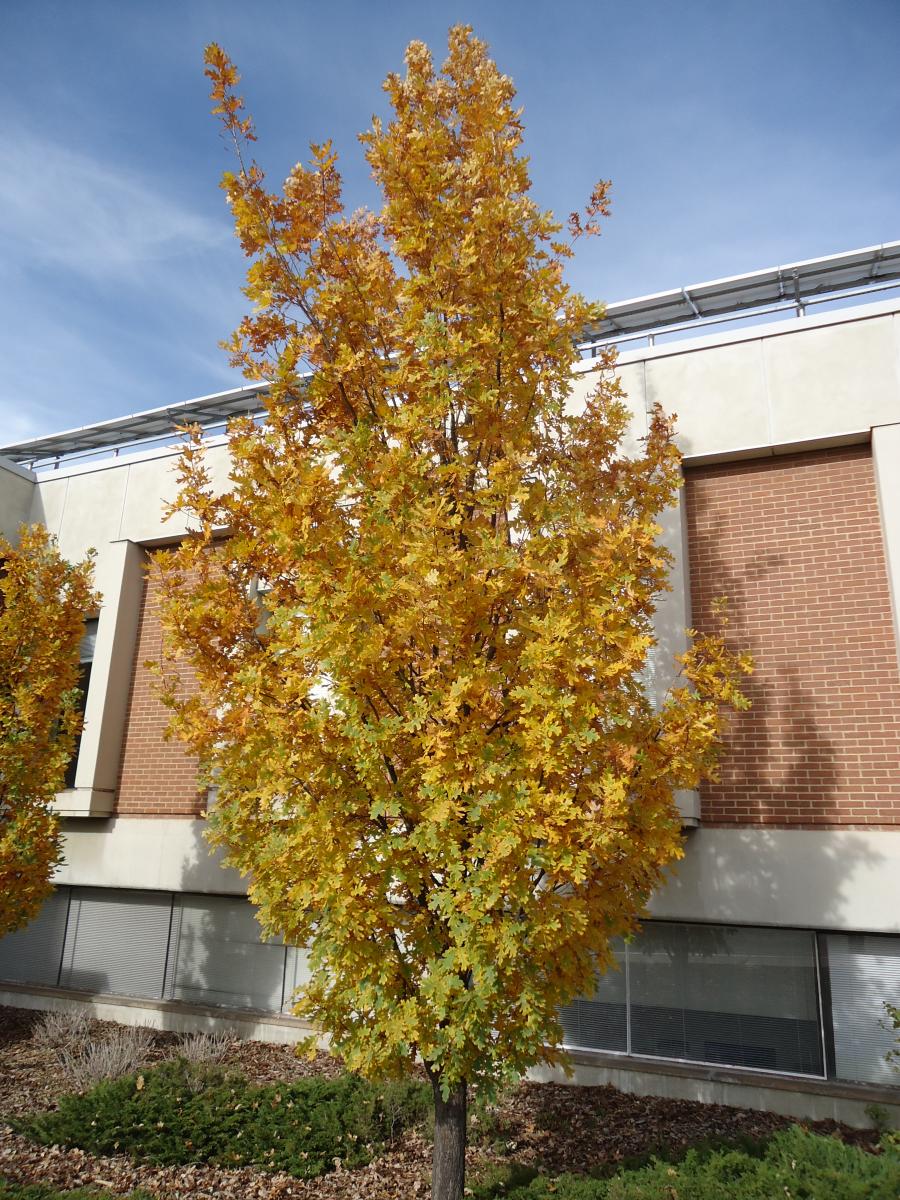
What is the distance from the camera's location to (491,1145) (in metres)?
7.45

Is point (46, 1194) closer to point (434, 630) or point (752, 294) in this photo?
point (434, 630)

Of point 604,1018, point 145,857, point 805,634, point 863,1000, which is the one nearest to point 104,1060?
point 145,857

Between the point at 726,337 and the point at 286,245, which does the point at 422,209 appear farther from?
the point at 726,337

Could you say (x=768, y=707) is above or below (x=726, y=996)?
above

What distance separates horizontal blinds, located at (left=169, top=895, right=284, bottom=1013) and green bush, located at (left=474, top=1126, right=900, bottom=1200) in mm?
5326

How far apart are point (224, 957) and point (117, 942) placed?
188cm

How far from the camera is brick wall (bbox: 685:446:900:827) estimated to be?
8547 mm

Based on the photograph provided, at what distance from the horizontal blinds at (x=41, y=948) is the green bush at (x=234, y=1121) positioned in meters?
4.96

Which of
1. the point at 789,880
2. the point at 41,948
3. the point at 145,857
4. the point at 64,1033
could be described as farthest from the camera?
the point at 41,948

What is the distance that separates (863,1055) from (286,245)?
844cm

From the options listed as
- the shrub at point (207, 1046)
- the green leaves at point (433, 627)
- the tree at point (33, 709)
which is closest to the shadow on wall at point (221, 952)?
the shrub at point (207, 1046)

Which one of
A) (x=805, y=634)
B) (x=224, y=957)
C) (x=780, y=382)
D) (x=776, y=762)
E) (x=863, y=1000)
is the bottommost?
(x=224, y=957)

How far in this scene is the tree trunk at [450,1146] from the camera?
5.87 meters

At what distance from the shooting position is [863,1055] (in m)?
8.05
